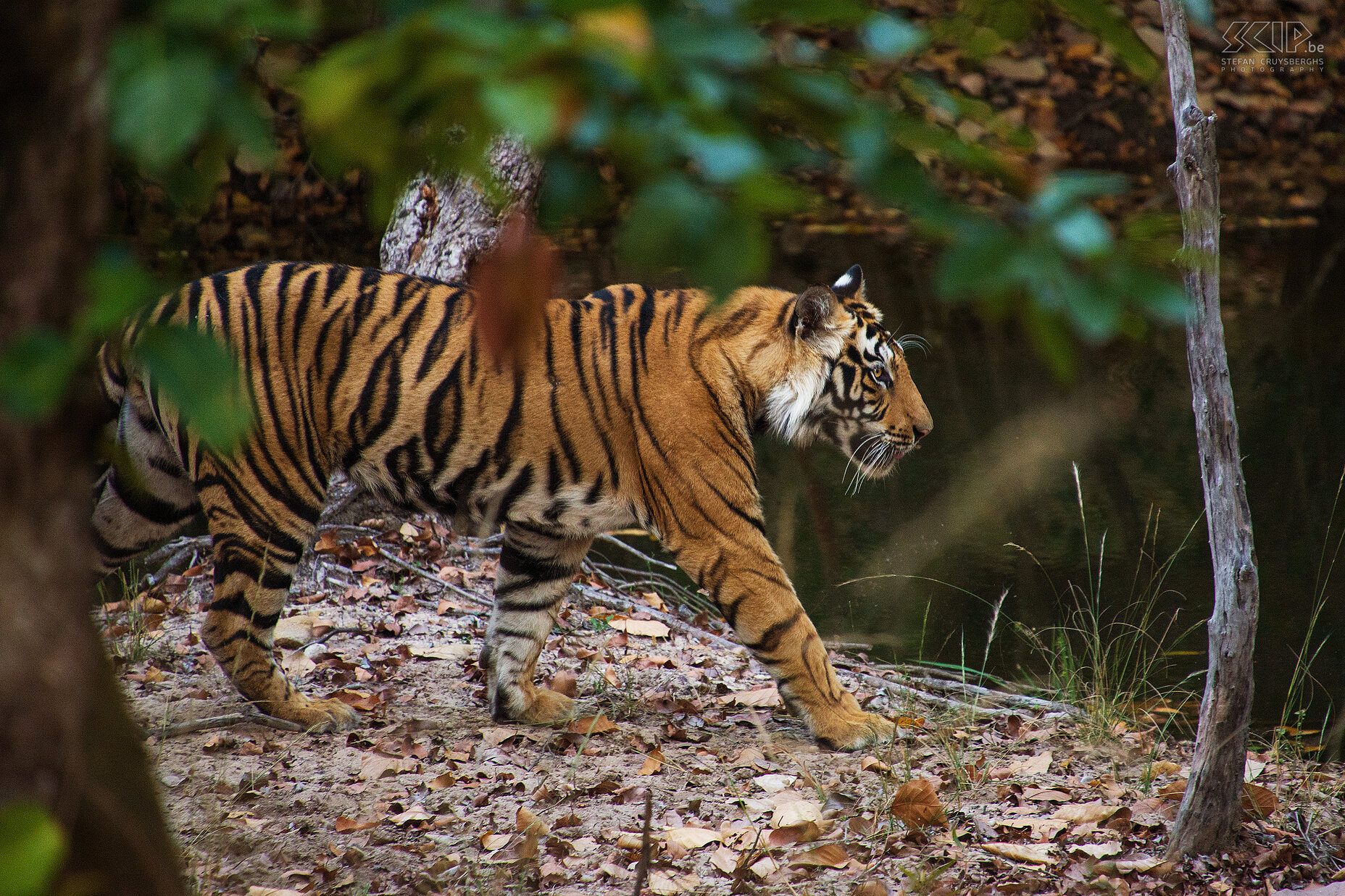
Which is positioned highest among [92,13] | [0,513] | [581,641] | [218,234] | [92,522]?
[218,234]

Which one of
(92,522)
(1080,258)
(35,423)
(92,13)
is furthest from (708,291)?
(92,522)

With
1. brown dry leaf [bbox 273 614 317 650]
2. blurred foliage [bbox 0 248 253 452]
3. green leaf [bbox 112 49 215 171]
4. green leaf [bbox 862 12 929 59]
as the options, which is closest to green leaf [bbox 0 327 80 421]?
blurred foliage [bbox 0 248 253 452]

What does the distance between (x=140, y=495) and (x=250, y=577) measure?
20.1 inches

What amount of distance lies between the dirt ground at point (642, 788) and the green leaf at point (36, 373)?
1.62 meters

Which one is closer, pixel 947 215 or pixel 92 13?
pixel 947 215

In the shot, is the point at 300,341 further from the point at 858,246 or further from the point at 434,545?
the point at 858,246

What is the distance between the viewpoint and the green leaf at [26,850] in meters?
0.74

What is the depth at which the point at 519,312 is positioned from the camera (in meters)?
0.77

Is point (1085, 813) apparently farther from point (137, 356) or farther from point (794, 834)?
point (137, 356)


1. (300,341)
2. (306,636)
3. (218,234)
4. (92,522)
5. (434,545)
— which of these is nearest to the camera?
(300,341)

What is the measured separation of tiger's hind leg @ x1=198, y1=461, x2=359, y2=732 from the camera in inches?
134

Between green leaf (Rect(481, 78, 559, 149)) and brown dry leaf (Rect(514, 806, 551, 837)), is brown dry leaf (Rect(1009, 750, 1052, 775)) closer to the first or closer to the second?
brown dry leaf (Rect(514, 806, 551, 837))

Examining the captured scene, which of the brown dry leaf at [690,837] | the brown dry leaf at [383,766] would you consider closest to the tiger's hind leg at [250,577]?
the brown dry leaf at [383,766]

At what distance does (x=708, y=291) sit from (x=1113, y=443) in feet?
21.1
